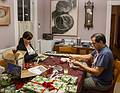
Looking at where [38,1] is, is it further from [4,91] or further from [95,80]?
[4,91]

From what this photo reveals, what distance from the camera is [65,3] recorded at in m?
5.20

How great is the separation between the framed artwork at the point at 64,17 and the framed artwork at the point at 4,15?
1.94m

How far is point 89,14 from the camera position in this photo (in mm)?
5023

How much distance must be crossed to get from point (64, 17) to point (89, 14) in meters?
0.72

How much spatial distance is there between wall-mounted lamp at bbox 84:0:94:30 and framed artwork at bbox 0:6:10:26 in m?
2.26

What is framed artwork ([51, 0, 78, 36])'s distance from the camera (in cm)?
516

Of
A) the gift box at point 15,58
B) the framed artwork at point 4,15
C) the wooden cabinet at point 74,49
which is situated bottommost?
the wooden cabinet at point 74,49

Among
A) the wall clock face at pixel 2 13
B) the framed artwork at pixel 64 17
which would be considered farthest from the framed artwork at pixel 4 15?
the framed artwork at pixel 64 17

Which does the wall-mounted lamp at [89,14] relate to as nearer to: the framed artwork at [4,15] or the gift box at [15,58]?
the framed artwork at [4,15]

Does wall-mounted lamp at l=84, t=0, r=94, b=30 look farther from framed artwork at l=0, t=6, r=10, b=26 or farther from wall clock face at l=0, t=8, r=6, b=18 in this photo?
wall clock face at l=0, t=8, r=6, b=18

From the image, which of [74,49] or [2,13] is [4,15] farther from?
[74,49]

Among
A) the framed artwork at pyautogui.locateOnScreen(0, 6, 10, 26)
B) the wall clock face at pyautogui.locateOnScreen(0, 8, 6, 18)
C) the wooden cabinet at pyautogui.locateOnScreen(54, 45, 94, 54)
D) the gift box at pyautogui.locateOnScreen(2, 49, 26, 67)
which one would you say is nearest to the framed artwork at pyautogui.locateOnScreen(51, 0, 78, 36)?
the wooden cabinet at pyautogui.locateOnScreen(54, 45, 94, 54)

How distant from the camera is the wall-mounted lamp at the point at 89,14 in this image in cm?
499

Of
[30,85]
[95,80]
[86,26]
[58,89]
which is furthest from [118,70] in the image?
[86,26]
